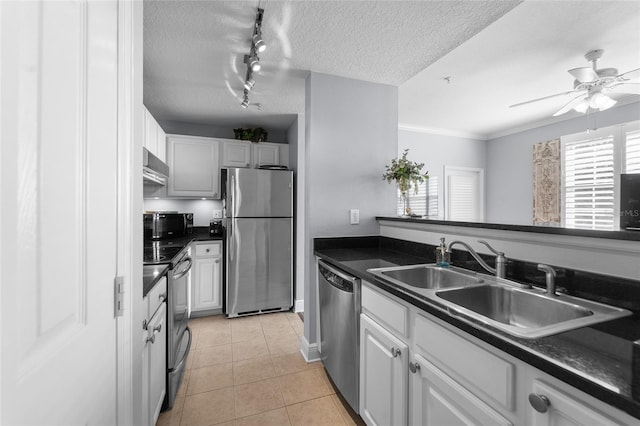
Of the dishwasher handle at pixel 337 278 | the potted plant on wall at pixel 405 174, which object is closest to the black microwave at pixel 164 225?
the dishwasher handle at pixel 337 278

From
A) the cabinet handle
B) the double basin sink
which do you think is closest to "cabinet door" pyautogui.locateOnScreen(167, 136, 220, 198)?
the double basin sink

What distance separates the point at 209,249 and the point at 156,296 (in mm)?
1847

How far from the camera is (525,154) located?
442cm

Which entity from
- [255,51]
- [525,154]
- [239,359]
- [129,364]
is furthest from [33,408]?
[525,154]

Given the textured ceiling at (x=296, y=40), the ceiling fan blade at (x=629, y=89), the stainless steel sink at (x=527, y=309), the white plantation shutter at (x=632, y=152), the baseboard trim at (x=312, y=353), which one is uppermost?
the ceiling fan blade at (x=629, y=89)

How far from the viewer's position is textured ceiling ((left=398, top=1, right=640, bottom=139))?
1.85 metres

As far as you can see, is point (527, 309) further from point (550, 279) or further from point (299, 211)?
point (299, 211)

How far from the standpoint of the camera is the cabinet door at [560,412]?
60 cm

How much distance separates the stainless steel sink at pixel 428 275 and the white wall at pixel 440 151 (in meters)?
3.19

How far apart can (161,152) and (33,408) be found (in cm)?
313

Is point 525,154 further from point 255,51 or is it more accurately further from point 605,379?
point 605,379

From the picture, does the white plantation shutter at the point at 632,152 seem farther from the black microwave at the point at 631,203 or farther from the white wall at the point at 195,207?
the white wall at the point at 195,207

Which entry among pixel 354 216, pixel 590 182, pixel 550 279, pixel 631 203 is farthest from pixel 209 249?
pixel 590 182

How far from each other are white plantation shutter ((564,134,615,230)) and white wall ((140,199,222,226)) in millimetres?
4610
